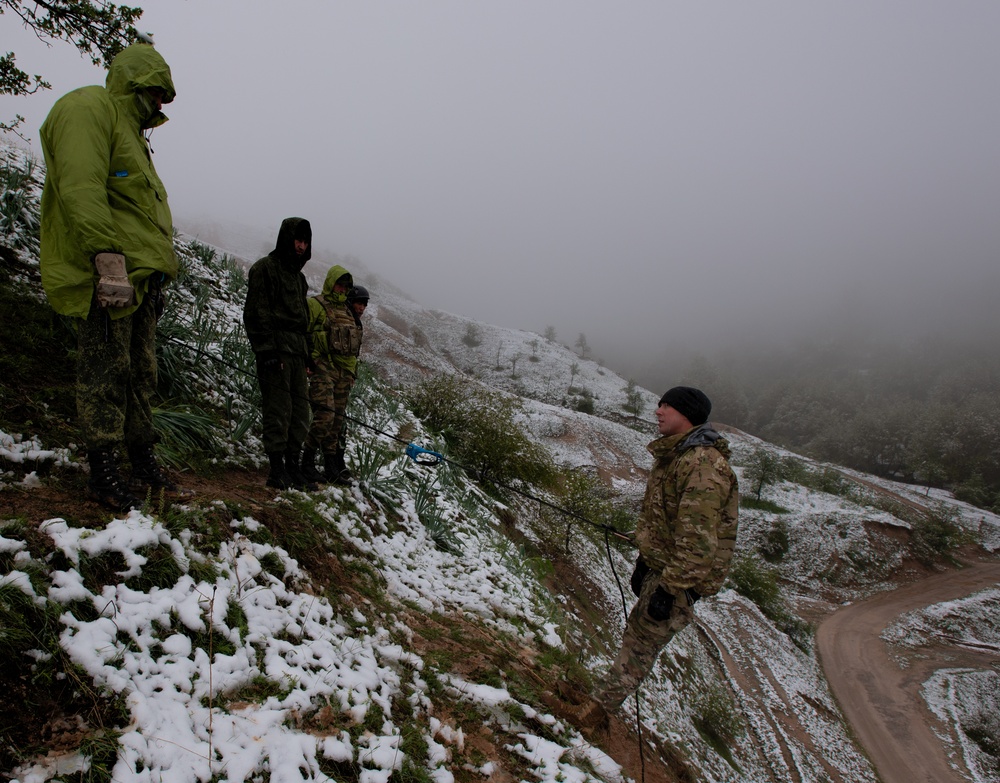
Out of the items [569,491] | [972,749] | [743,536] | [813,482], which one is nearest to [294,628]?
[569,491]

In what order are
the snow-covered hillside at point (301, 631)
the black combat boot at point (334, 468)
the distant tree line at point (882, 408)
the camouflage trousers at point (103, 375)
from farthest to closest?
the distant tree line at point (882, 408) < the black combat boot at point (334, 468) < the camouflage trousers at point (103, 375) < the snow-covered hillside at point (301, 631)

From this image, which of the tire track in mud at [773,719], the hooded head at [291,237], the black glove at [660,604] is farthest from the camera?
the tire track in mud at [773,719]

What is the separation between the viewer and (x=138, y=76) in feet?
8.58

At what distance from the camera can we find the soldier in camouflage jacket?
332 centimetres

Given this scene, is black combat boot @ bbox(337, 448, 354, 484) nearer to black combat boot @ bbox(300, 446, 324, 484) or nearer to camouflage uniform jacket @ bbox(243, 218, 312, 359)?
black combat boot @ bbox(300, 446, 324, 484)

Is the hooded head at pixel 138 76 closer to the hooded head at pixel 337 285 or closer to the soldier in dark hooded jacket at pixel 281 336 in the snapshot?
the soldier in dark hooded jacket at pixel 281 336

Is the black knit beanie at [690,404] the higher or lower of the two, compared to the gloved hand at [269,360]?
higher

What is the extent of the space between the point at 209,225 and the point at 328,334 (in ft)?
301

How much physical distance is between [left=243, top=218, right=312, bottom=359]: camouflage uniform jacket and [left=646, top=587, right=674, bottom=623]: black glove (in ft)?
12.0

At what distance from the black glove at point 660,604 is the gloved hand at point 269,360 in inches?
144

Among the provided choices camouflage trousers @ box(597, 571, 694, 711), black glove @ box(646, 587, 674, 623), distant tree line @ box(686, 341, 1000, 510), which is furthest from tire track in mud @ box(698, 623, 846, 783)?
distant tree line @ box(686, 341, 1000, 510)

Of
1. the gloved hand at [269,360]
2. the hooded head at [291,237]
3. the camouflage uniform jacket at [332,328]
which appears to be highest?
the hooded head at [291,237]

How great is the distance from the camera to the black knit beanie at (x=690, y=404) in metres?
3.62

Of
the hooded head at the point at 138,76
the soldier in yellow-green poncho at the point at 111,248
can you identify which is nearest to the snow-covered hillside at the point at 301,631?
the soldier in yellow-green poncho at the point at 111,248
